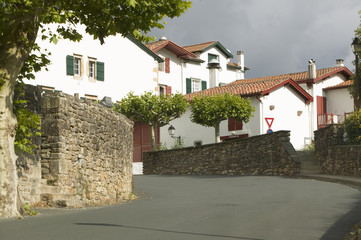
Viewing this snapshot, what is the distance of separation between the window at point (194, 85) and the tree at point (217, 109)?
535 inches

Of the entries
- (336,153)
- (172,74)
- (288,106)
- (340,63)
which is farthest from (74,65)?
(340,63)

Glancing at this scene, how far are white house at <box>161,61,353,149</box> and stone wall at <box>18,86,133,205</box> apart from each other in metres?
23.5

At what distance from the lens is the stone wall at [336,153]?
23.8 m

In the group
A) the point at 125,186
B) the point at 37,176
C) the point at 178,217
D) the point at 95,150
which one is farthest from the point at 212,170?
the point at 178,217

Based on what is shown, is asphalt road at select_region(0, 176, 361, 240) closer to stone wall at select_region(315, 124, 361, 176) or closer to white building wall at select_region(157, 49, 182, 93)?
stone wall at select_region(315, 124, 361, 176)

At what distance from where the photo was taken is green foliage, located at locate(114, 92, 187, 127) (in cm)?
3791

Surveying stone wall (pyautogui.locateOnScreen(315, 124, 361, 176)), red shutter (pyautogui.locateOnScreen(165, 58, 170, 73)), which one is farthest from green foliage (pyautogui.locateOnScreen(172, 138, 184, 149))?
stone wall (pyautogui.locateOnScreen(315, 124, 361, 176))

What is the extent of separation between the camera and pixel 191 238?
816cm

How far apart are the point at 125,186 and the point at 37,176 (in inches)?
234

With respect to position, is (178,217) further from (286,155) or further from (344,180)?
(286,155)

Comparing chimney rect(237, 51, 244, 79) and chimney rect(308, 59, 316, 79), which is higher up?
chimney rect(237, 51, 244, 79)

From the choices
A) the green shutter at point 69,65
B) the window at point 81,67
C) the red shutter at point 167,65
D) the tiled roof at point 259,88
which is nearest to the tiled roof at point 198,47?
the red shutter at point 167,65

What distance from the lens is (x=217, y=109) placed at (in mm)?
38031

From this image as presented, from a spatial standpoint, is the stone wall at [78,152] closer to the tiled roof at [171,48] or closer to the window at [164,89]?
the tiled roof at [171,48]
